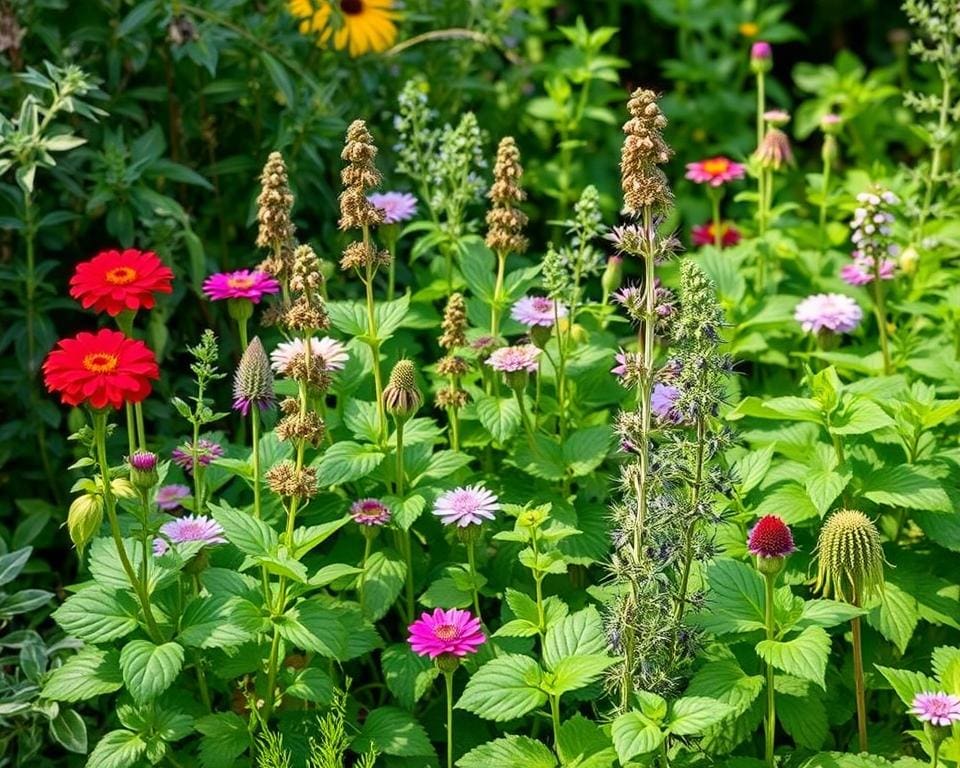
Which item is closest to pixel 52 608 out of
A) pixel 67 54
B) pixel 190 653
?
pixel 190 653

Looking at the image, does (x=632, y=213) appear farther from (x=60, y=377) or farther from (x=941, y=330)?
(x=941, y=330)

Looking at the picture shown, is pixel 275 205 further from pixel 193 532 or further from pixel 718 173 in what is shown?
pixel 718 173

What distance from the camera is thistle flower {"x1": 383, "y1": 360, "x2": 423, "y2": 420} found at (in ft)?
8.27

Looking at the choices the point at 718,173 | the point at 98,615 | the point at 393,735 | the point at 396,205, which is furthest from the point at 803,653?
the point at 718,173

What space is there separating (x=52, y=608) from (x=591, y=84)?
2343 mm

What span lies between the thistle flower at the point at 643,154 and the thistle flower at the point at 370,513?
733mm

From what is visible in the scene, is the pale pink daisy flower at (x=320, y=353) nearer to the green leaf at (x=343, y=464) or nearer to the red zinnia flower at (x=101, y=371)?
the green leaf at (x=343, y=464)

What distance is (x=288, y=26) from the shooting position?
3.82m

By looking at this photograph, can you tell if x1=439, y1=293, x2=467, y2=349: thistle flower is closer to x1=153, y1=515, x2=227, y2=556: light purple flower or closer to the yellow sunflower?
x1=153, y1=515, x2=227, y2=556: light purple flower

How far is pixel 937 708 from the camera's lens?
2.24 meters

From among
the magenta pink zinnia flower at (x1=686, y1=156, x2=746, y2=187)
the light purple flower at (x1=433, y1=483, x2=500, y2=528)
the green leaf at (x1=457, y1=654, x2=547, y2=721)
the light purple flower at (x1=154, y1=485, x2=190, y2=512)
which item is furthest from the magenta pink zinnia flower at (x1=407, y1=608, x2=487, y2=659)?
the magenta pink zinnia flower at (x1=686, y1=156, x2=746, y2=187)

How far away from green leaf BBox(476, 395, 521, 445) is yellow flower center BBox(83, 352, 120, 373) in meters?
0.79

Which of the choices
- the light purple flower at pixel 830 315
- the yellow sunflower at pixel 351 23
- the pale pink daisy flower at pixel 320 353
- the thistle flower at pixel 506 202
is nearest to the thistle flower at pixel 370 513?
the pale pink daisy flower at pixel 320 353

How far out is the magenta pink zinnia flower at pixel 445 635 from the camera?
2.35 metres
